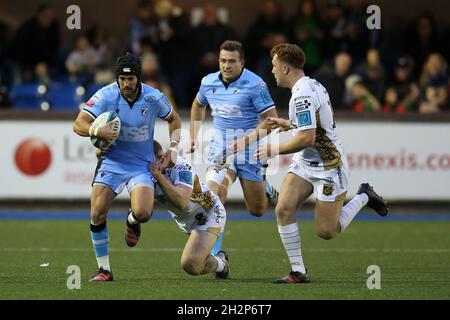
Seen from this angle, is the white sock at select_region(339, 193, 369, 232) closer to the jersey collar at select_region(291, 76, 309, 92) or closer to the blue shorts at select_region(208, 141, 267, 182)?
the jersey collar at select_region(291, 76, 309, 92)

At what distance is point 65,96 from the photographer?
19.6 m

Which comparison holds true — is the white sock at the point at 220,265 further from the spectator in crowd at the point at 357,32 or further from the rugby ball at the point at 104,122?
the spectator in crowd at the point at 357,32

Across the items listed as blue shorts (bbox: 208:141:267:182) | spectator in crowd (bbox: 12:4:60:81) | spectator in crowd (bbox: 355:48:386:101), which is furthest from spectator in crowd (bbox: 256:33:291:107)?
blue shorts (bbox: 208:141:267:182)

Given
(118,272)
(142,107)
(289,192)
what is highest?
(142,107)

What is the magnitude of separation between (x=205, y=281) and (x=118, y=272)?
3.67 ft

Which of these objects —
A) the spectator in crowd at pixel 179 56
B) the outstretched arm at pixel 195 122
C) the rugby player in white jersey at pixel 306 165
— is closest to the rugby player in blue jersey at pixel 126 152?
the rugby player in white jersey at pixel 306 165

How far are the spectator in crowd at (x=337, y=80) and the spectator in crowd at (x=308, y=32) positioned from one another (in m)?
0.76

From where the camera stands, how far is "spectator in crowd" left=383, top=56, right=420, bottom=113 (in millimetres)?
A: 19312

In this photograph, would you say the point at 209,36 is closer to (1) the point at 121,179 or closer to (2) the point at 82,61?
(2) the point at 82,61

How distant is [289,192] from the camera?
1066cm

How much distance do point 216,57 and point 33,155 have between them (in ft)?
12.6
